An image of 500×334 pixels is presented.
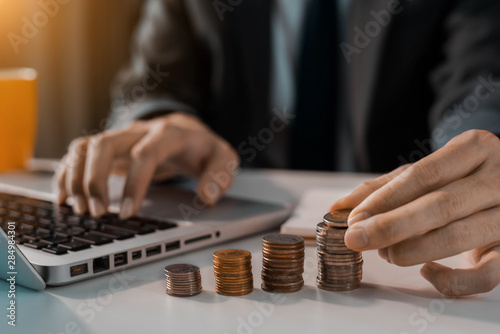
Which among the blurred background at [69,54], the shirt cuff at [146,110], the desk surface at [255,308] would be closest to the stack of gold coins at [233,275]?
the desk surface at [255,308]

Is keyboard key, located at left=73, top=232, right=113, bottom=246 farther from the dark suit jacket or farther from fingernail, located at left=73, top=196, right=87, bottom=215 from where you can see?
the dark suit jacket

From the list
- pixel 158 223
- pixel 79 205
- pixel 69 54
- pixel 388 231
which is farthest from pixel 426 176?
pixel 69 54

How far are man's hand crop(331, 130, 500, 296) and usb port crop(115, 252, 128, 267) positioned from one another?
34cm

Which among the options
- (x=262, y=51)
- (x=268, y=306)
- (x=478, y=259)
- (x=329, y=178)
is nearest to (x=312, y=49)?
(x=262, y=51)

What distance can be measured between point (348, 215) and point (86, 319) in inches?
14.4

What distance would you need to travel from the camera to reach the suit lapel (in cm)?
184

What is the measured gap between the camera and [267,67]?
2.12 m

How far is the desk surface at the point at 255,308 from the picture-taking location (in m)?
0.65

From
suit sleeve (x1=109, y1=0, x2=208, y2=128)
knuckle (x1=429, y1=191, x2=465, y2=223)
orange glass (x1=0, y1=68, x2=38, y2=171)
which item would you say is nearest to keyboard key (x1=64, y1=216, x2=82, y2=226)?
knuckle (x1=429, y1=191, x2=465, y2=223)

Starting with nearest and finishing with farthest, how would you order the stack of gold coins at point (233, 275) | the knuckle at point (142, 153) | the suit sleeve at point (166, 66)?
1. the stack of gold coins at point (233, 275)
2. the knuckle at point (142, 153)
3. the suit sleeve at point (166, 66)

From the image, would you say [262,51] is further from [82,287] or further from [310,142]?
[82,287]

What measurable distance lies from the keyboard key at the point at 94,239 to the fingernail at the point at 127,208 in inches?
6.2

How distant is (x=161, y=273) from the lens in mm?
844

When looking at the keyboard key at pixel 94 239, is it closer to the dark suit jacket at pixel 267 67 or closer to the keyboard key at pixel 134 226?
the keyboard key at pixel 134 226
